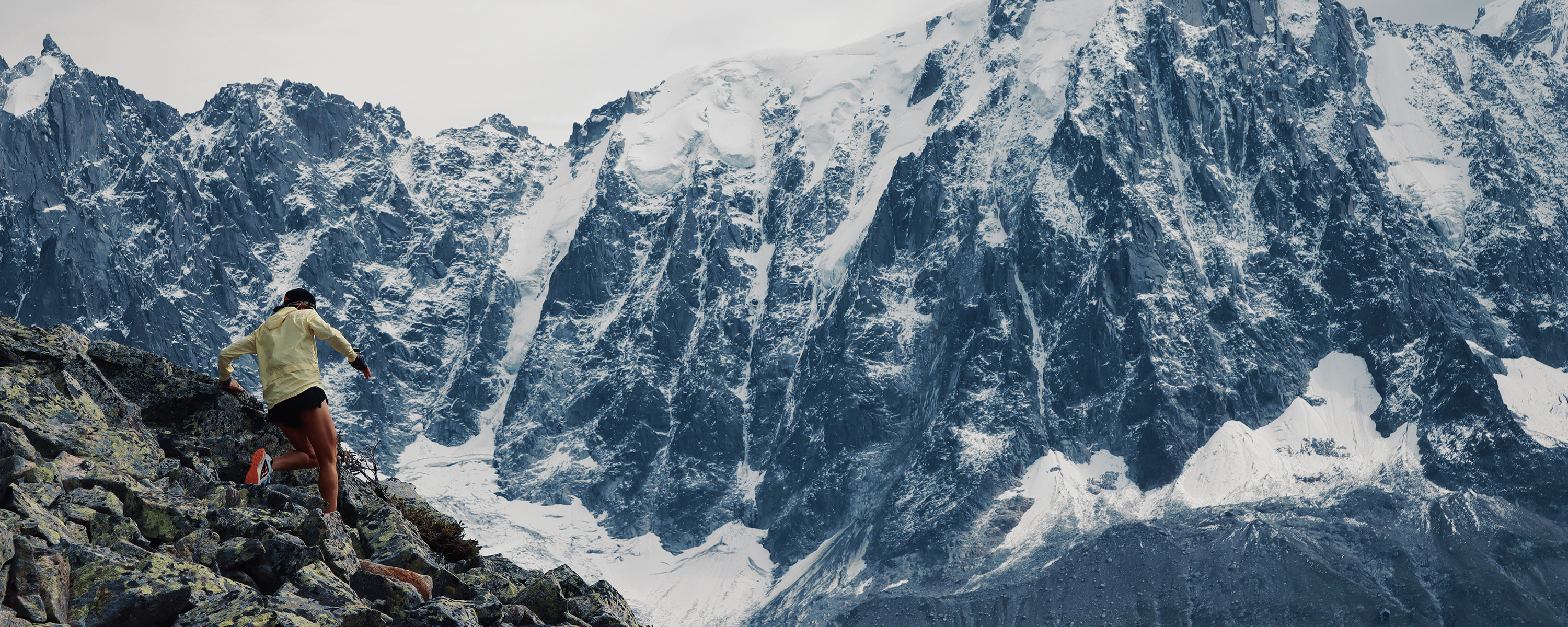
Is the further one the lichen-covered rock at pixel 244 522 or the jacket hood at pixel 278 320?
the jacket hood at pixel 278 320

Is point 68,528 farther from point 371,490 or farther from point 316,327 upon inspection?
point 371,490

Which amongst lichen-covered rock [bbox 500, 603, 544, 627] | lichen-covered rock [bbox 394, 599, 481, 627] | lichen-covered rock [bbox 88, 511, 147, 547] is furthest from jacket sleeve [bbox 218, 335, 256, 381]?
lichen-covered rock [bbox 500, 603, 544, 627]

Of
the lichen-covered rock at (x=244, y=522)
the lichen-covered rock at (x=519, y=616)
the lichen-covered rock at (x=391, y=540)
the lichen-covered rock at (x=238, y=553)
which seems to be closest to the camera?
the lichen-covered rock at (x=238, y=553)

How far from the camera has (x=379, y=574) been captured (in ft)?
50.2

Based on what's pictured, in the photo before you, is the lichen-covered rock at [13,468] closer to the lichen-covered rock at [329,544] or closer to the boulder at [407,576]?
the lichen-covered rock at [329,544]

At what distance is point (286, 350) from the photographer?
660 inches

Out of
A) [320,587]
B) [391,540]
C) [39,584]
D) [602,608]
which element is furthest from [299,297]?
[39,584]

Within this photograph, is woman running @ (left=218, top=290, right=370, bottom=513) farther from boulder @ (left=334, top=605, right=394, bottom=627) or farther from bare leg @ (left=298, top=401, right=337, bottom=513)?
boulder @ (left=334, top=605, right=394, bottom=627)

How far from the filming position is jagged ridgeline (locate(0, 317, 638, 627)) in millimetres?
12523

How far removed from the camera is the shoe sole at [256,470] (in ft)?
55.5

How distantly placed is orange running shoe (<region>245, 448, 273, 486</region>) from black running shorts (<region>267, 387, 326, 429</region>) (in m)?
0.56

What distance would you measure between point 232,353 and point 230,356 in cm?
9

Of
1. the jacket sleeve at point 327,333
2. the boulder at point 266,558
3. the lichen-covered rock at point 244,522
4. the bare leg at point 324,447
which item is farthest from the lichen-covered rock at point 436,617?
the jacket sleeve at point 327,333

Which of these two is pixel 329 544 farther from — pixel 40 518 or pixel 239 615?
pixel 40 518
